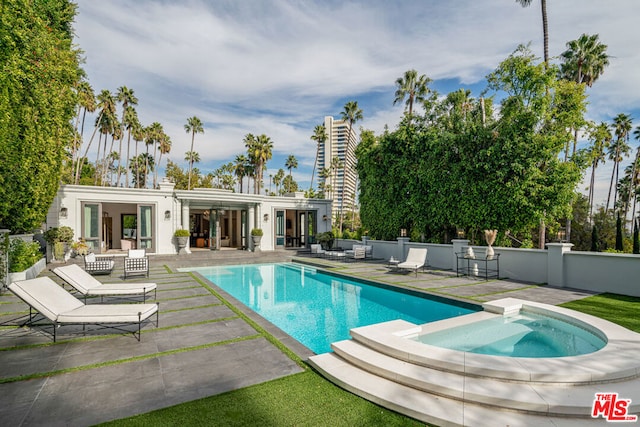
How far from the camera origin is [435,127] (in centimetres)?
1609

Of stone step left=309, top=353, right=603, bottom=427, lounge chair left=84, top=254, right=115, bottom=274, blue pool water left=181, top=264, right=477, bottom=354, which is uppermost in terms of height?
lounge chair left=84, top=254, right=115, bottom=274

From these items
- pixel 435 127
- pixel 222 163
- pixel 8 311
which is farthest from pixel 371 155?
pixel 222 163

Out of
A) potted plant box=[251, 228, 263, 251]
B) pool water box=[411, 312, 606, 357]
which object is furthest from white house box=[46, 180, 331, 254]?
pool water box=[411, 312, 606, 357]

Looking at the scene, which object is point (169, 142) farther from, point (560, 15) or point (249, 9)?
point (560, 15)

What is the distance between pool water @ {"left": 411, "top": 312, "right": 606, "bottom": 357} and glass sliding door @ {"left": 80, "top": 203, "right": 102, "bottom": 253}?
1746cm

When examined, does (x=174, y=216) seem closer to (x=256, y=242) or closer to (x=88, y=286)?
(x=256, y=242)

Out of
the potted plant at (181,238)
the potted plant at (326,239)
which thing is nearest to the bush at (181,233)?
the potted plant at (181,238)

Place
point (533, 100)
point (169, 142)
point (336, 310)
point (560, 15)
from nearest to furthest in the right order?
1. point (336, 310)
2. point (533, 100)
3. point (560, 15)
4. point (169, 142)

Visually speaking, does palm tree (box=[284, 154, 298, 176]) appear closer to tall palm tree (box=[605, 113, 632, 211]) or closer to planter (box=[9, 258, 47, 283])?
tall palm tree (box=[605, 113, 632, 211])

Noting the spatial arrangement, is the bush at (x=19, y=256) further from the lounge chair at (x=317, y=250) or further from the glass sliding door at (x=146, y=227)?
the lounge chair at (x=317, y=250)

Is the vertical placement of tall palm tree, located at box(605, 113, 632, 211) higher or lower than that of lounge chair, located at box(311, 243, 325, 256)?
higher

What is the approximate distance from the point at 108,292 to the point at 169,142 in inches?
1620

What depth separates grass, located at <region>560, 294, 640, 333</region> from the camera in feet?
20.3

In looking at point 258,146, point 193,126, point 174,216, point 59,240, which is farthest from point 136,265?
point 193,126
